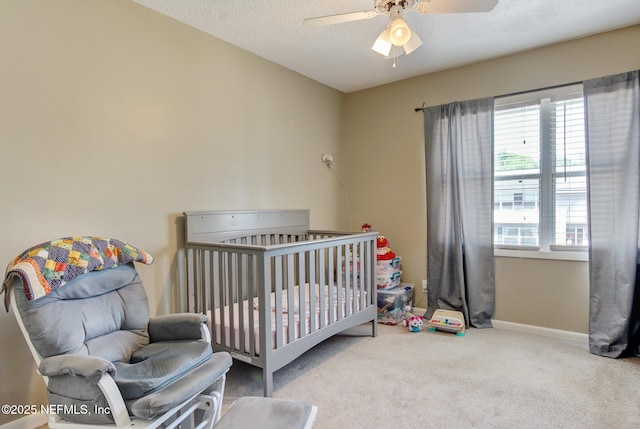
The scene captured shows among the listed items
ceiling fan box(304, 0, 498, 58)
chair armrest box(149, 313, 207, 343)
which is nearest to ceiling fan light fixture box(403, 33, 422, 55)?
ceiling fan box(304, 0, 498, 58)

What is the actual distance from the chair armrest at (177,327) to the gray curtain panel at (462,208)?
7.98 feet

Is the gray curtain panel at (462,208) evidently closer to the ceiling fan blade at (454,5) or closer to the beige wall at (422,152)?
the beige wall at (422,152)

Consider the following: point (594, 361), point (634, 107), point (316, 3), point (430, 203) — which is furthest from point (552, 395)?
point (316, 3)

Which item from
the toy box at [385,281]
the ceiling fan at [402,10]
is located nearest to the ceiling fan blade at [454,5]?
the ceiling fan at [402,10]

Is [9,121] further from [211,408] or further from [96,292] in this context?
[211,408]

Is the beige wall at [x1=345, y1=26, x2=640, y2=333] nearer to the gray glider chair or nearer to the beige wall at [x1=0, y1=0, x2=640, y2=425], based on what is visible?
the beige wall at [x1=0, y1=0, x2=640, y2=425]

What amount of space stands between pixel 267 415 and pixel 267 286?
0.78 m

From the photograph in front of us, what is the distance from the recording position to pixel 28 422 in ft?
5.99

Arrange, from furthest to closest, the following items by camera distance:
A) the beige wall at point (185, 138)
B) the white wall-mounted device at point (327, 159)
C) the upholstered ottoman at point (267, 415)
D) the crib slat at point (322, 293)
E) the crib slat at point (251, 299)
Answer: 1. the white wall-mounted device at point (327, 159)
2. the crib slat at point (322, 293)
3. the crib slat at point (251, 299)
4. the beige wall at point (185, 138)
5. the upholstered ottoman at point (267, 415)

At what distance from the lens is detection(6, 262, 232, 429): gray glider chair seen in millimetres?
1351

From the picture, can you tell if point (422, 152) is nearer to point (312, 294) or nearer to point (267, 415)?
point (312, 294)

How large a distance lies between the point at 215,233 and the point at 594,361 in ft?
9.66

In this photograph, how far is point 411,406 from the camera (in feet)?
6.52

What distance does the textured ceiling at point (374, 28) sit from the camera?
7.59ft
